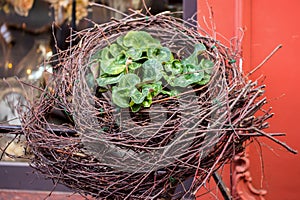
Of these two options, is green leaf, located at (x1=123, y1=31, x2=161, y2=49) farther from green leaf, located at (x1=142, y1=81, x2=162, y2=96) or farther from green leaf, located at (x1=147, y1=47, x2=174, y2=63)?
green leaf, located at (x1=142, y1=81, x2=162, y2=96)

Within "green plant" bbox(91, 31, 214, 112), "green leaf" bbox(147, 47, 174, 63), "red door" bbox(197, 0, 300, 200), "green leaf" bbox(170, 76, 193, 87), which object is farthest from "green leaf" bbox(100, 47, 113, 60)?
"red door" bbox(197, 0, 300, 200)

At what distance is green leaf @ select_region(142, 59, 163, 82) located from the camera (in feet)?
5.31

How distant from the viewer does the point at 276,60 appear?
3213 millimetres

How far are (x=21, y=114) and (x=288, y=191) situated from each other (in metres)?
1.92

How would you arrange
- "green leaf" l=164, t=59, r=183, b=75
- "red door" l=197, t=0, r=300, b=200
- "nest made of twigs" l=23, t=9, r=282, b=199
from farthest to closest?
"red door" l=197, t=0, r=300, b=200
"green leaf" l=164, t=59, r=183, b=75
"nest made of twigs" l=23, t=9, r=282, b=199

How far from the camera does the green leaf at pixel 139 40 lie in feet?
5.58

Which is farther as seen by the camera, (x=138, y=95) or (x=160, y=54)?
(x=160, y=54)

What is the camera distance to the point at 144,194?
159cm

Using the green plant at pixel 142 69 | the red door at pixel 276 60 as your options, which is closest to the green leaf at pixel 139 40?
the green plant at pixel 142 69

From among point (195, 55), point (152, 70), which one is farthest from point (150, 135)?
point (195, 55)

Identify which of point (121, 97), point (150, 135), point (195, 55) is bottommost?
point (150, 135)

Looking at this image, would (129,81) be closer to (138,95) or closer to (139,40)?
(138,95)

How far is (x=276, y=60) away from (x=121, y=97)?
1.84 meters

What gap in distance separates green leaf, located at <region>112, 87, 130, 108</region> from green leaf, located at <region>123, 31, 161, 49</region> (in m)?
0.18
